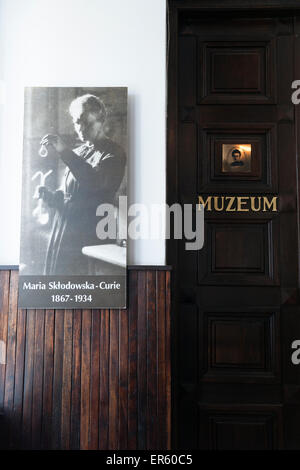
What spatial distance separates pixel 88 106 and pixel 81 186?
1.46ft

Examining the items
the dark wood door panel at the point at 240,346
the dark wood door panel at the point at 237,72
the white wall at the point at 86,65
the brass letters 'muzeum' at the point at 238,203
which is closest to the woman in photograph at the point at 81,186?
the white wall at the point at 86,65

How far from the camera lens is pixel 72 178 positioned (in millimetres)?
2268

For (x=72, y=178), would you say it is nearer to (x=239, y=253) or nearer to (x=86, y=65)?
(x=86, y=65)

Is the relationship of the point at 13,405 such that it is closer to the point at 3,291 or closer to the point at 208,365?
the point at 3,291

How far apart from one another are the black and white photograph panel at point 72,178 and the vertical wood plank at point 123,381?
0.27 metres

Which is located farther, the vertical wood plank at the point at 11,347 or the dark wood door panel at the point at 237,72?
the dark wood door panel at the point at 237,72

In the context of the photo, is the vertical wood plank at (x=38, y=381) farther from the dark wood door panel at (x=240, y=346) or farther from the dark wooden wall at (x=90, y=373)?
the dark wood door panel at (x=240, y=346)

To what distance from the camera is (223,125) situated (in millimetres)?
2648

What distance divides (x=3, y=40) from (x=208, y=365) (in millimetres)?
2244

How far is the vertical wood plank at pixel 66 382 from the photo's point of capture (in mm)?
2135

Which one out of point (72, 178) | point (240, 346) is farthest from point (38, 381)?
point (240, 346)

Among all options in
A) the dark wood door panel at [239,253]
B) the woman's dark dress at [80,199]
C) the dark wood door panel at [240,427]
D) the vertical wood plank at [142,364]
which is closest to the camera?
the vertical wood plank at [142,364]
